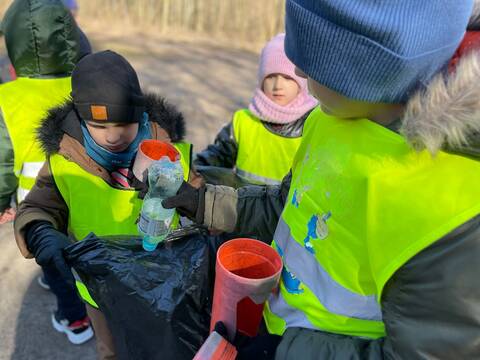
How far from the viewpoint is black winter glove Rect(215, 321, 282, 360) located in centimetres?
113

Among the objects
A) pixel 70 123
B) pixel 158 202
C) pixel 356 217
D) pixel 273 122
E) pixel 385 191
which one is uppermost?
pixel 385 191

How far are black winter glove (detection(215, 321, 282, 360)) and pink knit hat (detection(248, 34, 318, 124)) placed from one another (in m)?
1.93

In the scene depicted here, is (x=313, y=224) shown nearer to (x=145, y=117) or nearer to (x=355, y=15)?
(x=355, y=15)

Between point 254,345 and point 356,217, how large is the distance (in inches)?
16.8

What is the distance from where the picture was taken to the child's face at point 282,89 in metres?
2.95

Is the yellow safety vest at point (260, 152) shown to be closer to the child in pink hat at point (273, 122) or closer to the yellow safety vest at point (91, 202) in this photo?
the child in pink hat at point (273, 122)

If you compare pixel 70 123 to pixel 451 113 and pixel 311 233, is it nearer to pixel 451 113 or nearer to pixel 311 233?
pixel 311 233

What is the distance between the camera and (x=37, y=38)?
2.66 metres

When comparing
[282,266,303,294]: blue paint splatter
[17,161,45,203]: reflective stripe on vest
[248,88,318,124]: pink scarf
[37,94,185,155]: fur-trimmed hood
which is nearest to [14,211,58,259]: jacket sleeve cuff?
[37,94,185,155]: fur-trimmed hood

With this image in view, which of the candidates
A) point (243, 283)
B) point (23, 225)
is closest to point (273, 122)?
point (23, 225)

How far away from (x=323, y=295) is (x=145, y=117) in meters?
1.45

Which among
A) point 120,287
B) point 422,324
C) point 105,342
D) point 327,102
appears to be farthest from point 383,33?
point 105,342

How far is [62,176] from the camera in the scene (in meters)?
1.96

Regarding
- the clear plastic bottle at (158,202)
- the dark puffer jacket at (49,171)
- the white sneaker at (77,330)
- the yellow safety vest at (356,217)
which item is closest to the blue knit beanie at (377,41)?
the yellow safety vest at (356,217)
